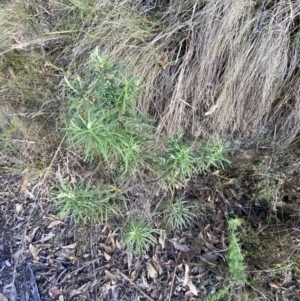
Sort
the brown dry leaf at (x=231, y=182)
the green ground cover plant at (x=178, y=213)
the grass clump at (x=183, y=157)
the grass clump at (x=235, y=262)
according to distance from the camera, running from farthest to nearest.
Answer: the brown dry leaf at (x=231, y=182), the green ground cover plant at (x=178, y=213), the grass clump at (x=235, y=262), the grass clump at (x=183, y=157)

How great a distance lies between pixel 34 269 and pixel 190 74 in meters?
1.11

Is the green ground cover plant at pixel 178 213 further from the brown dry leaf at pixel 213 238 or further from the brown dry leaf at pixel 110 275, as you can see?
the brown dry leaf at pixel 110 275

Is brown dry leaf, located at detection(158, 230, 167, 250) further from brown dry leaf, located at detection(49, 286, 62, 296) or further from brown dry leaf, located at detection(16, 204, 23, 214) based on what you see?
brown dry leaf, located at detection(16, 204, 23, 214)

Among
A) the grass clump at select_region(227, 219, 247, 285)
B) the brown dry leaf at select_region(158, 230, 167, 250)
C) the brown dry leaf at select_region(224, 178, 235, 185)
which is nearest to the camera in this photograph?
the grass clump at select_region(227, 219, 247, 285)

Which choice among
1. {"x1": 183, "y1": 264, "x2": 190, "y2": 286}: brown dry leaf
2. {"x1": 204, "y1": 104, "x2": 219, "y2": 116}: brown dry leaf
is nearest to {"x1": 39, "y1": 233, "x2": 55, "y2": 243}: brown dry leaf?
{"x1": 183, "y1": 264, "x2": 190, "y2": 286}: brown dry leaf

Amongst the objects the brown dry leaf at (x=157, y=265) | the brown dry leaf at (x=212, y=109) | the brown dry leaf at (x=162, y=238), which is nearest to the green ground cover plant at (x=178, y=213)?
the brown dry leaf at (x=162, y=238)

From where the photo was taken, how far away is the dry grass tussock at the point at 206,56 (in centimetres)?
160

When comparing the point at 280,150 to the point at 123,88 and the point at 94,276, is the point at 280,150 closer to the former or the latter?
the point at 123,88

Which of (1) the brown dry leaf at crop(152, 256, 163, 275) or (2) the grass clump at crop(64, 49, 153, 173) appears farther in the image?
(1) the brown dry leaf at crop(152, 256, 163, 275)

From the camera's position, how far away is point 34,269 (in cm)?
160

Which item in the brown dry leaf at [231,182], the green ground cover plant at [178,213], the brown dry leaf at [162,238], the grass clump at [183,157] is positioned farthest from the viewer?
the brown dry leaf at [231,182]

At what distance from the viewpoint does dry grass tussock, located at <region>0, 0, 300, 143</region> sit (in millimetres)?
1598

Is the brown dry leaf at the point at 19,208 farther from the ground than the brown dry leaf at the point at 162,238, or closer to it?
closer to it

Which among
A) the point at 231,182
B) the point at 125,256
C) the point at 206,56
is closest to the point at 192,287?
the point at 125,256
